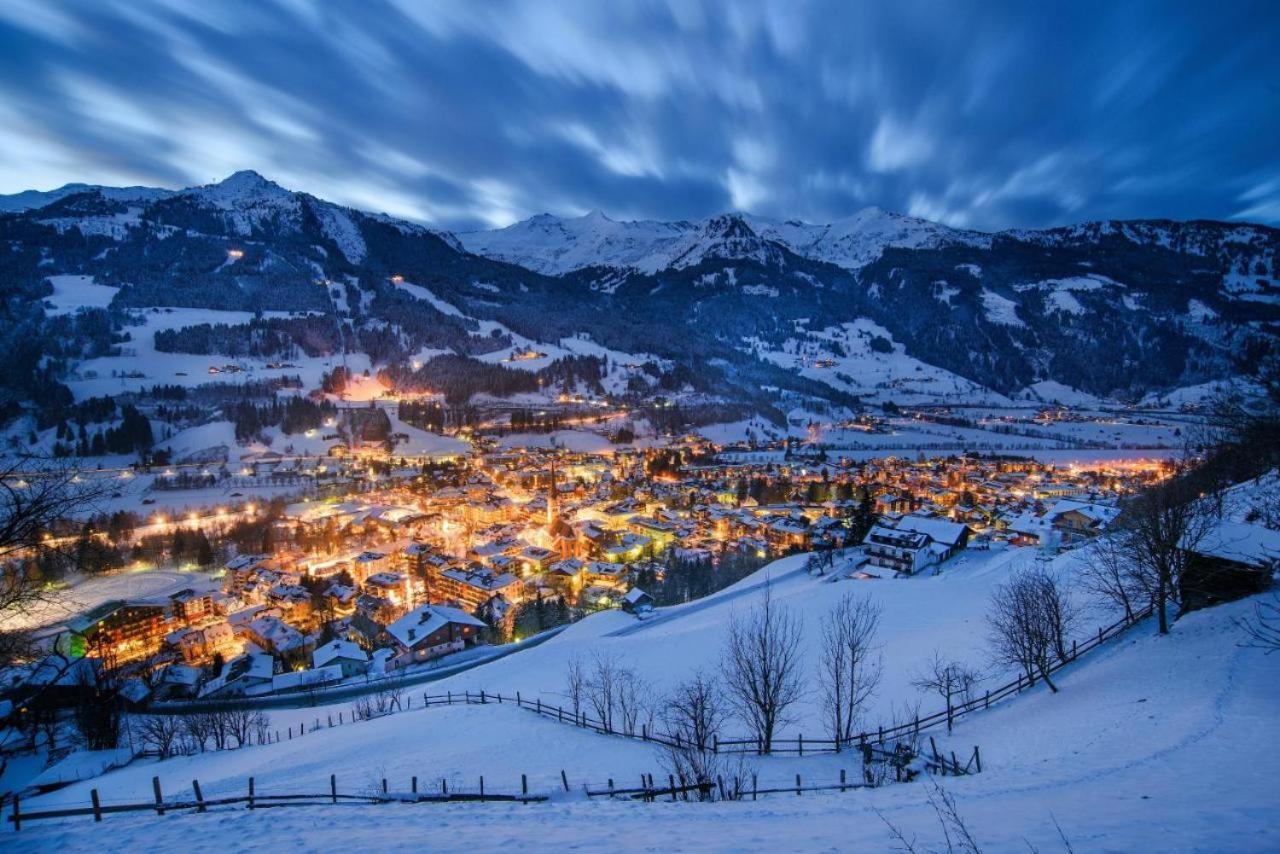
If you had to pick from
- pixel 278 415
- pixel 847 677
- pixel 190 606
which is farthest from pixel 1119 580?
pixel 278 415

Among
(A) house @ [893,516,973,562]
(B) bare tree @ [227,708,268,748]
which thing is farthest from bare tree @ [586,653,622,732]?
(A) house @ [893,516,973,562]

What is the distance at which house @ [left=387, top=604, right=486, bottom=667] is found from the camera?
29.4m

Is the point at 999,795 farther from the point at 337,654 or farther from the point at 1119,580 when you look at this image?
the point at 337,654

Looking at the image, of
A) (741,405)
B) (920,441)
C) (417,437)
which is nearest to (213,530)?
(417,437)

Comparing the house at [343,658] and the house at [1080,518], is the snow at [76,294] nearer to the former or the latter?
the house at [343,658]

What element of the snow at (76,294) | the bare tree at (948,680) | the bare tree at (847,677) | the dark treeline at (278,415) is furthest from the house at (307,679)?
the snow at (76,294)

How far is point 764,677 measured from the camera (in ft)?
39.8

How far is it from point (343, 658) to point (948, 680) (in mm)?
28320

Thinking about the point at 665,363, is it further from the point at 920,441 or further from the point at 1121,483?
the point at 1121,483

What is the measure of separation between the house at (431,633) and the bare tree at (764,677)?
17.5 m

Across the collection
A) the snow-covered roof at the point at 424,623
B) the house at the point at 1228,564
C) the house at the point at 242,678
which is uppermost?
the house at the point at 1228,564

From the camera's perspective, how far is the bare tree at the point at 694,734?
1039 centimetres

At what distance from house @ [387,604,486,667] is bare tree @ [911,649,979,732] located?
2470 centimetres

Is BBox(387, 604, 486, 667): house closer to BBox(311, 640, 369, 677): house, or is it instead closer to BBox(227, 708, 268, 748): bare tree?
BBox(311, 640, 369, 677): house
